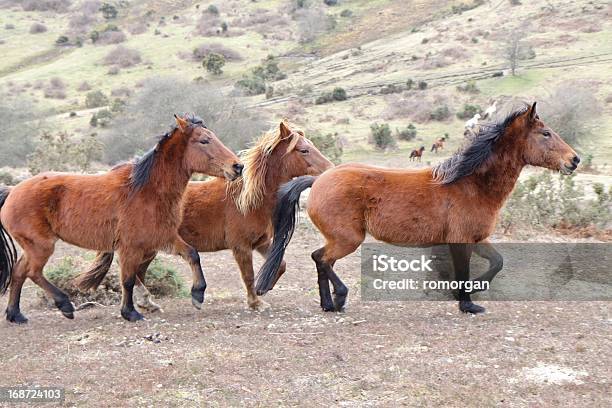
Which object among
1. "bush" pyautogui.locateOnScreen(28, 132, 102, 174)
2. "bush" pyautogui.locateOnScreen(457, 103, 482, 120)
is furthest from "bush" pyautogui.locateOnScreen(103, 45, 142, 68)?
"bush" pyautogui.locateOnScreen(28, 132, 102, 174)

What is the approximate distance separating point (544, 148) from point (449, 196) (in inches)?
41.6

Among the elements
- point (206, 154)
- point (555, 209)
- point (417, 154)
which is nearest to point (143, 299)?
point (206, 154)

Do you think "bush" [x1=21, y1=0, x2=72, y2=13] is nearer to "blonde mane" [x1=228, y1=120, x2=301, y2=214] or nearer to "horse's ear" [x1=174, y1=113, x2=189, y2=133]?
"blonde mane" [x1=228, y1=120, x2=301, y2=214]

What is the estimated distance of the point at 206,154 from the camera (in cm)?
733

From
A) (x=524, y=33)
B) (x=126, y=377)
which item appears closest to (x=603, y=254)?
(x=126, y=377)

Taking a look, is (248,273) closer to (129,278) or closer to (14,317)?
(129,278)

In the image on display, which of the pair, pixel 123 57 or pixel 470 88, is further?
pixel 123 57

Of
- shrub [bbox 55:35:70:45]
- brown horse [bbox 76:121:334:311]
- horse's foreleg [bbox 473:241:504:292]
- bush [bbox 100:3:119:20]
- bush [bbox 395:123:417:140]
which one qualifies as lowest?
bush [bbox 395:123:417:140]

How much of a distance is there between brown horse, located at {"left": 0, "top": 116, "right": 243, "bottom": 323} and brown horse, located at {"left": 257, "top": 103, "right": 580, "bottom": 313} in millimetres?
1131

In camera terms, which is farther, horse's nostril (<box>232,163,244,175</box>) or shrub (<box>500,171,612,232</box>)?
shrub (<box>500,171,612,232</box>)

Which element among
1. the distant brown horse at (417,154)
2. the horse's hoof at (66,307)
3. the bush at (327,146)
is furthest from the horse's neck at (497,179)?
the distant brown horse at (417,154)

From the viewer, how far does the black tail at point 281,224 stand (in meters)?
7.61

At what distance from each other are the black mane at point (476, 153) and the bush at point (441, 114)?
2561cm

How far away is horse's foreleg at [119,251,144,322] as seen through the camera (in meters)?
7.34
